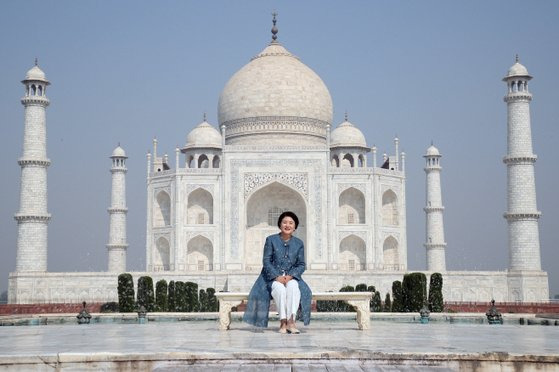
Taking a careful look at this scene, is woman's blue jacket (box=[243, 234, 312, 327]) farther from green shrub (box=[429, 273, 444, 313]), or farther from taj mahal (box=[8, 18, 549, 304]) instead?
taj mahal (box=[8, 18, 549, 304])

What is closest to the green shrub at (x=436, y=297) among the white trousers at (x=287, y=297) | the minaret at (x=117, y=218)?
the white trousers at (x=287, y=297)

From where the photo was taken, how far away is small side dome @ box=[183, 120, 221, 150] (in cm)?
3034

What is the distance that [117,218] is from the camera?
3100 centimetres

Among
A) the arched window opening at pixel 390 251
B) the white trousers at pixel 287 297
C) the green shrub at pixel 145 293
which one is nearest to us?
the white trousers at pixel 287 297

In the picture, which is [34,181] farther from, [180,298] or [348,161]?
[348,161]

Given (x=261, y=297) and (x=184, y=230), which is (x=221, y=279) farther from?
(x=261, y=297)

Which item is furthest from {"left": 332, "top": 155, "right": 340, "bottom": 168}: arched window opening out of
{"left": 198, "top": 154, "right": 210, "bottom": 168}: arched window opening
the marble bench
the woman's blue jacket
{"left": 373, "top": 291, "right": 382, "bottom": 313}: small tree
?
the woman's blue jacket

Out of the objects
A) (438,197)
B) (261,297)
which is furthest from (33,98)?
(261,297)

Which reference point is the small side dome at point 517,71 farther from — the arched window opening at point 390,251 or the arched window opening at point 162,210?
the arched window opening at point 162,210

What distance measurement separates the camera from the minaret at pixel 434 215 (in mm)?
31031

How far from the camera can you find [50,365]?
4.89m

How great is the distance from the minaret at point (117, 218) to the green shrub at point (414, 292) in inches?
676

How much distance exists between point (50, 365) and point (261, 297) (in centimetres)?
278

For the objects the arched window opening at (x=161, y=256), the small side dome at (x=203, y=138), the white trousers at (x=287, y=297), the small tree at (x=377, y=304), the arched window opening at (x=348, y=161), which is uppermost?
the small side dome at (x=203, y=138)
